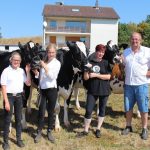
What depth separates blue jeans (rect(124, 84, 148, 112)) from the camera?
27.8ft

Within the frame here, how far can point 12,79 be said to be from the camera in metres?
7.28

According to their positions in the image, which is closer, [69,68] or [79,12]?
[69,68]

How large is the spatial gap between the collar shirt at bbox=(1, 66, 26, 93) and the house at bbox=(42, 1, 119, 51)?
51031 mm

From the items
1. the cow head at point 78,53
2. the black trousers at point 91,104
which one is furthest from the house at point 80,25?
the black trousers at point 91,104

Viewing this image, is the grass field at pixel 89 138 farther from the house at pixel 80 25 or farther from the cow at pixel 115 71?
the house at pixel 80 25

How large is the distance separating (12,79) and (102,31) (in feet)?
175

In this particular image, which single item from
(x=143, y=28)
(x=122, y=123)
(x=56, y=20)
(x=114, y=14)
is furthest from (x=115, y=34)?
(x=122, y=123)

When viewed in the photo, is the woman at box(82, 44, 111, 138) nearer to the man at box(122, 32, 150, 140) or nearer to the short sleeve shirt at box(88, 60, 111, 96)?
the short sleeve shirt at box(88, 60, 111, 96)

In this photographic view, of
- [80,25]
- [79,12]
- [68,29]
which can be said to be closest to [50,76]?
[68,29]

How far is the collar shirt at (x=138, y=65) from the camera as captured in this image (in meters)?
8.30

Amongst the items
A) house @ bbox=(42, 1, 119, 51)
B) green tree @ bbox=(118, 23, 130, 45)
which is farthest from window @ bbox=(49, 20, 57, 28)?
green tree @ bbox=(118, 23, 130, 45)

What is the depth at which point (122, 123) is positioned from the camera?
973 centimetres

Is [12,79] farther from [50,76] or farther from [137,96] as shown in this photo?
[137,96]

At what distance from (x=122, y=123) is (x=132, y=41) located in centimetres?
240
